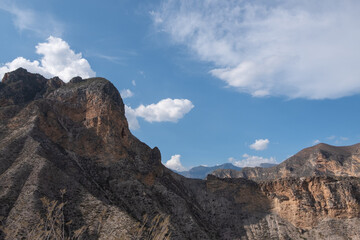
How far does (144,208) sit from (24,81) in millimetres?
60848

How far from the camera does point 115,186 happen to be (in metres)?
56.8

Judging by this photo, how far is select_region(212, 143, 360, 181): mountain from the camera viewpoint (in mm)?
141750

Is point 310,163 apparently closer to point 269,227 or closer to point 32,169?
point 269,227

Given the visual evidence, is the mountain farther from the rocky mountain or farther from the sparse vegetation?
the sparse vegetation

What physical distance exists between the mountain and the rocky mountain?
73202 mm

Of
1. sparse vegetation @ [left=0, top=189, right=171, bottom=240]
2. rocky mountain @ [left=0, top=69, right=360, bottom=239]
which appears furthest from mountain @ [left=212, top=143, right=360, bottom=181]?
sparse vegetation @ [left=0, top=189, right=171, bottom=240]

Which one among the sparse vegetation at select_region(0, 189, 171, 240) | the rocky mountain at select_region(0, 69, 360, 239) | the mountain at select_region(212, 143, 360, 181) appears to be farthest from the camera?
the mountain at select_region(212, 143, 360, 181)

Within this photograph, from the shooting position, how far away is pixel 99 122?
6650cm

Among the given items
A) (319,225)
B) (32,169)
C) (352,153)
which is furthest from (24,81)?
(352,153)

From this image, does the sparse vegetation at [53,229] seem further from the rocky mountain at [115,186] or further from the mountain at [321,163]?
the mountain at [321,163]

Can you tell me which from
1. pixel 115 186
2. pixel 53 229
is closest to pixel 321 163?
pixel 115 186

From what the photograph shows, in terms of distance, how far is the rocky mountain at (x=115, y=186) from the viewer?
4312 cm

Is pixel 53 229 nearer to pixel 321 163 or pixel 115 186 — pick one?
pixel 115 186

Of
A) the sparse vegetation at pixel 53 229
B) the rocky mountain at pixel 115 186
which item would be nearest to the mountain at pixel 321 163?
the rocky mountain at pixel 115 186
